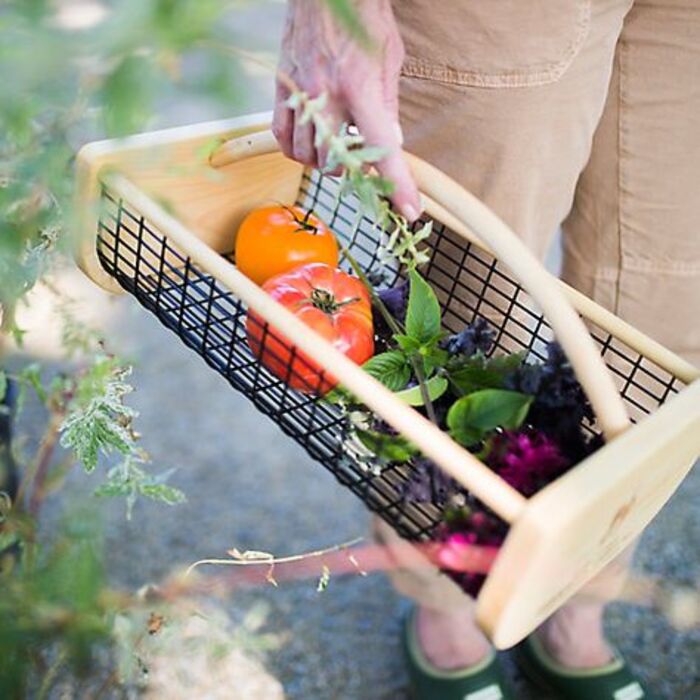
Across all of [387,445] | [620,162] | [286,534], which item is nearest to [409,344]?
[387,445]

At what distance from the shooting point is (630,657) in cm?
143

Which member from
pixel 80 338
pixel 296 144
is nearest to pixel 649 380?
pixel 296 144

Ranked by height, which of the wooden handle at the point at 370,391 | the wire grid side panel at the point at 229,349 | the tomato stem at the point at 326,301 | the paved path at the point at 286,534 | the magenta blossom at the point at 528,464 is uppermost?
the wooden handle at the point at 370,391

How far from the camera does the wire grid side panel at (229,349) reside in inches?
33.0

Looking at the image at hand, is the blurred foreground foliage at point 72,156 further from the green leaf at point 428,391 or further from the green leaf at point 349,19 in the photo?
the green leaf at point 428,391

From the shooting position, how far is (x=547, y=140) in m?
1.00

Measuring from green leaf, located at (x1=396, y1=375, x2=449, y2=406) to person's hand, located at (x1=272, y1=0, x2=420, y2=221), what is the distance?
15cm

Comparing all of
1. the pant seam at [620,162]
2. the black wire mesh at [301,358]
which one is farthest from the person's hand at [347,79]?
the pant seam at [620,162]

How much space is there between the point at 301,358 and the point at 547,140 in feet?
1.21

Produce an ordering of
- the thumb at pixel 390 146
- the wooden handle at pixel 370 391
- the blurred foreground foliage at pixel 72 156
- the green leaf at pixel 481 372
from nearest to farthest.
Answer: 1. the blurred foreground foliage at pixel 72 156
2. the wooden handle at pixel 370 391
3. the thumb at pixel 390 146
4. the green leaf at pixel 481 372

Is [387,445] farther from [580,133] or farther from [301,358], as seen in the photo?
[580,133]

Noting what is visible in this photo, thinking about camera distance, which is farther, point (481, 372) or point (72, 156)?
point (481, 372)

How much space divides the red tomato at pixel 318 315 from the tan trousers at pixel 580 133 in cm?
17

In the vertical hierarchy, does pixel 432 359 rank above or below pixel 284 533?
above
